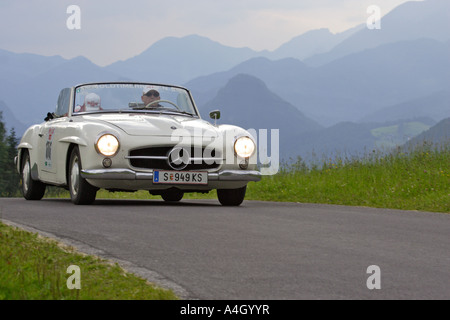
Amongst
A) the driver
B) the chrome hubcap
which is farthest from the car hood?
the chrome hubcap

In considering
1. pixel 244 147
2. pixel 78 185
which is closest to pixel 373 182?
pixel 244 147

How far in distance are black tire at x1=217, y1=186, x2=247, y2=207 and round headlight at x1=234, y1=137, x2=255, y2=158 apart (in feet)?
2.59

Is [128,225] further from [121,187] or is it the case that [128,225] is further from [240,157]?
[240,157]

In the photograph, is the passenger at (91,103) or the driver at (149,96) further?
the driver at (149,96)

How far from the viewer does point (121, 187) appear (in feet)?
32.2

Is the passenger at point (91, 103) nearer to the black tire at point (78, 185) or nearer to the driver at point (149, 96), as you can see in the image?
the driver at point (149, 96)

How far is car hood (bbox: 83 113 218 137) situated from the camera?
976cm

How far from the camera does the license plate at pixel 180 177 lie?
958 cm

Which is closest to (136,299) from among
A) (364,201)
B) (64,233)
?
(64,233)

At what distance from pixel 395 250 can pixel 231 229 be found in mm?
1884

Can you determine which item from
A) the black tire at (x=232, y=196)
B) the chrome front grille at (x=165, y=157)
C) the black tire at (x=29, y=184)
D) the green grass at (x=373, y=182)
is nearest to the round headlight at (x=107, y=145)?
the chrome front grille at (x=165, y=157)

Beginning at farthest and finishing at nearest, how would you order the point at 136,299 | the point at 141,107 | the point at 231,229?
the point at 141,107 < the point at 231,229 < the point at 136,299

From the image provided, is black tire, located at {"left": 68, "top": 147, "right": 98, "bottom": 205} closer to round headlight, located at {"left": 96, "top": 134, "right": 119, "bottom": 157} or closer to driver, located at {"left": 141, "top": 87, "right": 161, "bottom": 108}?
round headlight, located at {"left": 96, "top": 134, "right": 119, "bottom": 157}

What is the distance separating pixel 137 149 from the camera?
9.68m
